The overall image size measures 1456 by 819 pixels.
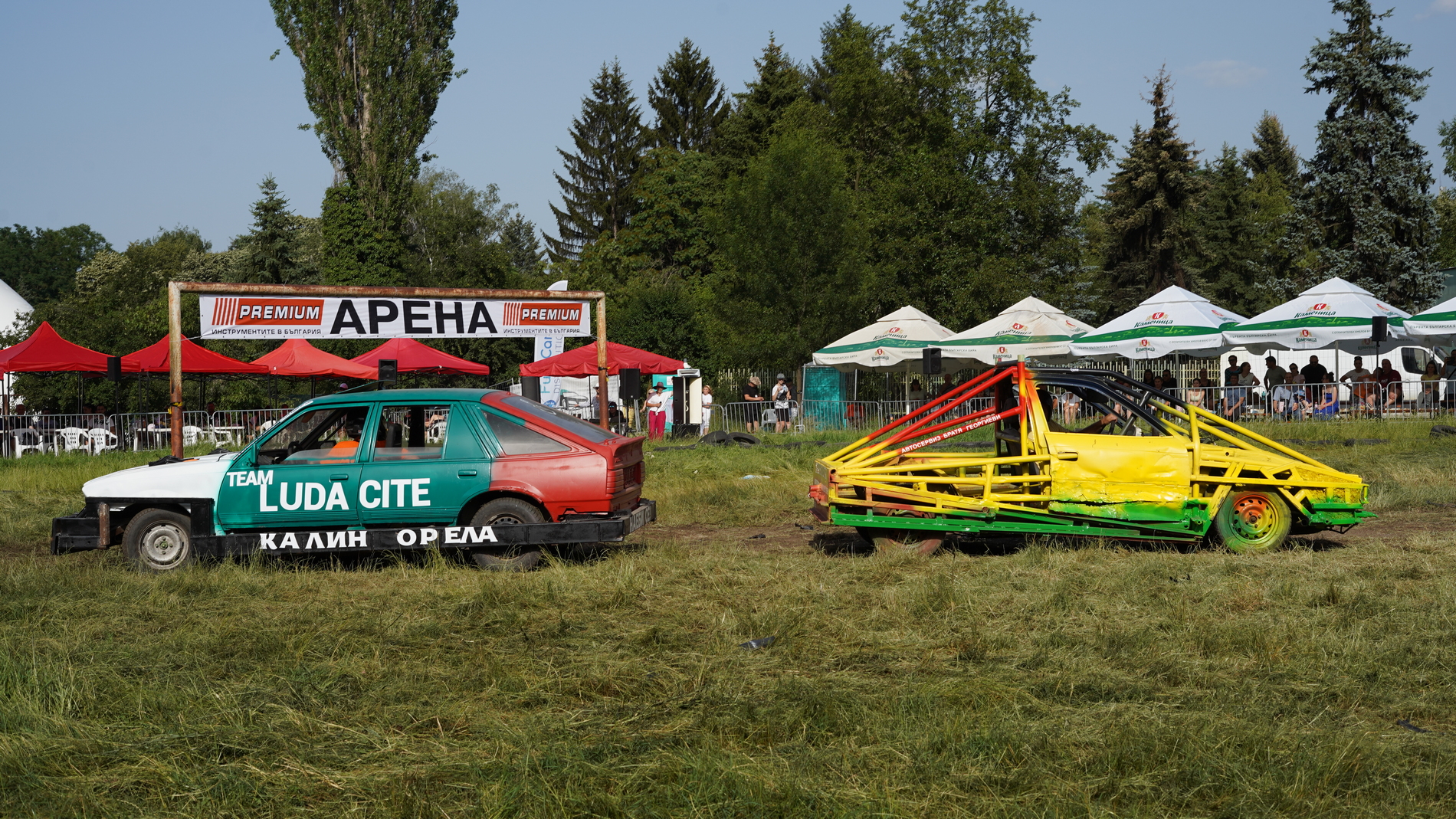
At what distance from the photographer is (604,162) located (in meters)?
65.2

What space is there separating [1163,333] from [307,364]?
857 inches

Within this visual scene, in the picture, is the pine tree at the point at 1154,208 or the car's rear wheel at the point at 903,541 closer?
the car's rear wheel at the point at 903,541

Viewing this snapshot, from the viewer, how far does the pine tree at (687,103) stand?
61906 mm

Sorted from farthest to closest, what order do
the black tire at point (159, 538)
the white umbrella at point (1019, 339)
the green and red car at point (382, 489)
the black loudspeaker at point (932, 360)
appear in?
the white umbrella at point (1019, 339) < the black loudspeaker at point (932, 360) < the black tire at point (159, 538) < the green and red car at point (382, 489)

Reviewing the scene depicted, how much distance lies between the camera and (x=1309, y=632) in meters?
6.48

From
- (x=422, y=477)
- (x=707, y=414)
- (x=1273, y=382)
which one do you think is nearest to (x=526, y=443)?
(x=422, y=477)

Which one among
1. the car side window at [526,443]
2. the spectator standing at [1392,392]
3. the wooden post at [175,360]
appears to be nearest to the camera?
the car side window at [526,443]

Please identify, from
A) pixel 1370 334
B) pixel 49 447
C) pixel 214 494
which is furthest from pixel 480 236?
pixel 214 494

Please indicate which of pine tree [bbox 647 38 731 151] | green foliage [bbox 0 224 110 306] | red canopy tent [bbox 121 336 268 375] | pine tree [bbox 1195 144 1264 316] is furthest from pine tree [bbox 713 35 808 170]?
green foliage [bbox 0 224 110 306]

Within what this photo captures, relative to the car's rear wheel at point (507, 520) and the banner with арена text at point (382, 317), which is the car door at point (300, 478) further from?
the banner with арена text at point (382, 317)

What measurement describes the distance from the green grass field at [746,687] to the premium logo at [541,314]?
7423mm

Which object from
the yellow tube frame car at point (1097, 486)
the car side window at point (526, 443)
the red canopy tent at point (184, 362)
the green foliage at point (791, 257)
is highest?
the green foliage at point (791, 257)

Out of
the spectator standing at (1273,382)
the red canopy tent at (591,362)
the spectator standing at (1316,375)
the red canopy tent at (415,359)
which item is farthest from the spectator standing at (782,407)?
the spectator standing at (1316,375)

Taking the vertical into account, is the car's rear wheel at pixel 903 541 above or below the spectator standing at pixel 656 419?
below
